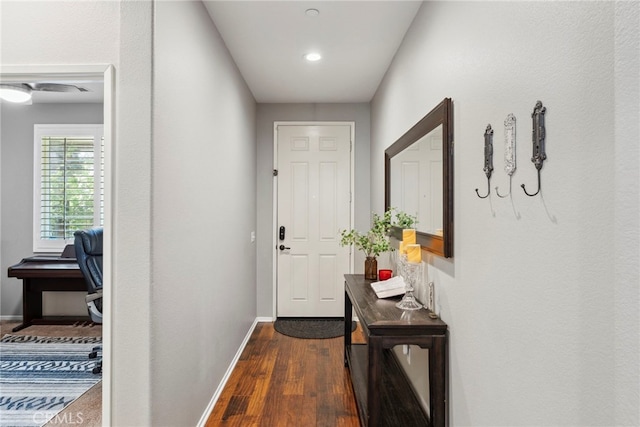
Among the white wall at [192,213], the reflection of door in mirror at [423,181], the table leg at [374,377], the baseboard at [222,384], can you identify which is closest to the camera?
the white wall at [192,213]

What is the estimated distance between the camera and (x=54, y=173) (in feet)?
13.7

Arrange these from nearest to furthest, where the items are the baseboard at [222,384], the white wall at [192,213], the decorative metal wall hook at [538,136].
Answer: the decorative metal wall hook at [538,136], the white wall at [192,213], the baseboard at [222,384]

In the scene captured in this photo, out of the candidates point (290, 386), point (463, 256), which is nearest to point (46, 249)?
point (290, 386)

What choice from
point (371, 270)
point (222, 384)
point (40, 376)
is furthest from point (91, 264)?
point (371, 270)

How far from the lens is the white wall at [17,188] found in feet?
13.6

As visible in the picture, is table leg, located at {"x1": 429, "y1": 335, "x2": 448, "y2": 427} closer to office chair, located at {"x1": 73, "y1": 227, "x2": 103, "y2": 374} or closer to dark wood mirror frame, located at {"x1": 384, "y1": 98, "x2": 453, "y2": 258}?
dark wood mirror frame, located at {"x1": 384, "y1": 98, "x2": 453, "y2": 258}

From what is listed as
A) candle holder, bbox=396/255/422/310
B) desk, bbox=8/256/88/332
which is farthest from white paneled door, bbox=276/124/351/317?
desk, bbox=8/256/88/332

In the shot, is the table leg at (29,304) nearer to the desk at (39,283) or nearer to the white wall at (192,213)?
the desk at (39,283)

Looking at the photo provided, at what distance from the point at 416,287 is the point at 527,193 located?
128 cm

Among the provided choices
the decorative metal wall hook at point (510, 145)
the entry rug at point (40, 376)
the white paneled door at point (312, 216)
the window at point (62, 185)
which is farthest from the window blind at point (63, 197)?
the decorative metal wall hook at point (510, 145)

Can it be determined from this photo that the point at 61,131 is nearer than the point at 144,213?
No

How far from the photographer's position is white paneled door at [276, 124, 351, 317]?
4.20m

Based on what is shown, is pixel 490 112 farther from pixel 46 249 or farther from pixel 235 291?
pixel 46 249

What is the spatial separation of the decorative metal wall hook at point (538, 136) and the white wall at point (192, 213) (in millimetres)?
1454
